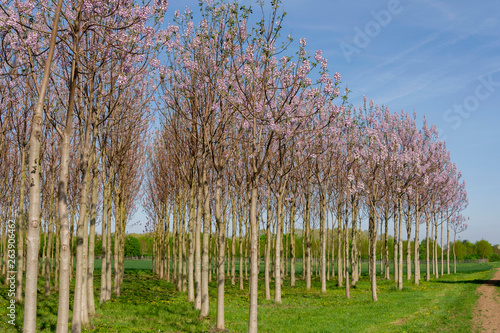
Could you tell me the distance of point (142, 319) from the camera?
51.2 ft

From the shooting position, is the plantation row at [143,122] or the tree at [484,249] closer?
the plantation row at [143,122]

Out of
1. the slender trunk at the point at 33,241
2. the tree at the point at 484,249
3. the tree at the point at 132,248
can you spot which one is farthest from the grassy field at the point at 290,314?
the tree at the point at 484,249

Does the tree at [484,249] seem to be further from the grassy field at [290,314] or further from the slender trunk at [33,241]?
the slender trunk at [33,241]

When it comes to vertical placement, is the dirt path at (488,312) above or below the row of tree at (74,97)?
below

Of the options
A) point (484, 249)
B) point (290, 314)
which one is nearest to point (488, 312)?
point (290, 314)

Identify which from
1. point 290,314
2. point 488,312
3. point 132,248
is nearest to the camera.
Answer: point 290,314

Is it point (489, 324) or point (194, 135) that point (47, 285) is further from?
point (489, 324)

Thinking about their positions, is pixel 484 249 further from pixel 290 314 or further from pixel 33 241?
pixel 33 241

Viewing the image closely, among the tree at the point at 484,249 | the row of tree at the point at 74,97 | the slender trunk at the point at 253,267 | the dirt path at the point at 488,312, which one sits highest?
the row of tree at the point at 74,97

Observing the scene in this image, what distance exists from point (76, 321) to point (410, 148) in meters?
30.4

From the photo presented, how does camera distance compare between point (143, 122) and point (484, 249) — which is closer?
point (143, 122)

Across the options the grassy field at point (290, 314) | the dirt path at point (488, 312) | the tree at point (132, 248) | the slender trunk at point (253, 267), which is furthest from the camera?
the tree at point (132, 248)

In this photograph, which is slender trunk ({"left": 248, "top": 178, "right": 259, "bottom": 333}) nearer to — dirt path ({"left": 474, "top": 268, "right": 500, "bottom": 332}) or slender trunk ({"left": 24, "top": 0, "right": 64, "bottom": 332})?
slender trunk ({"left": 24, "top": 0, "right": 64, "bottom": 332})

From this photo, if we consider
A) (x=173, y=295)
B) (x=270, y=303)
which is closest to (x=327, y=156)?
(x=270, y=303)
